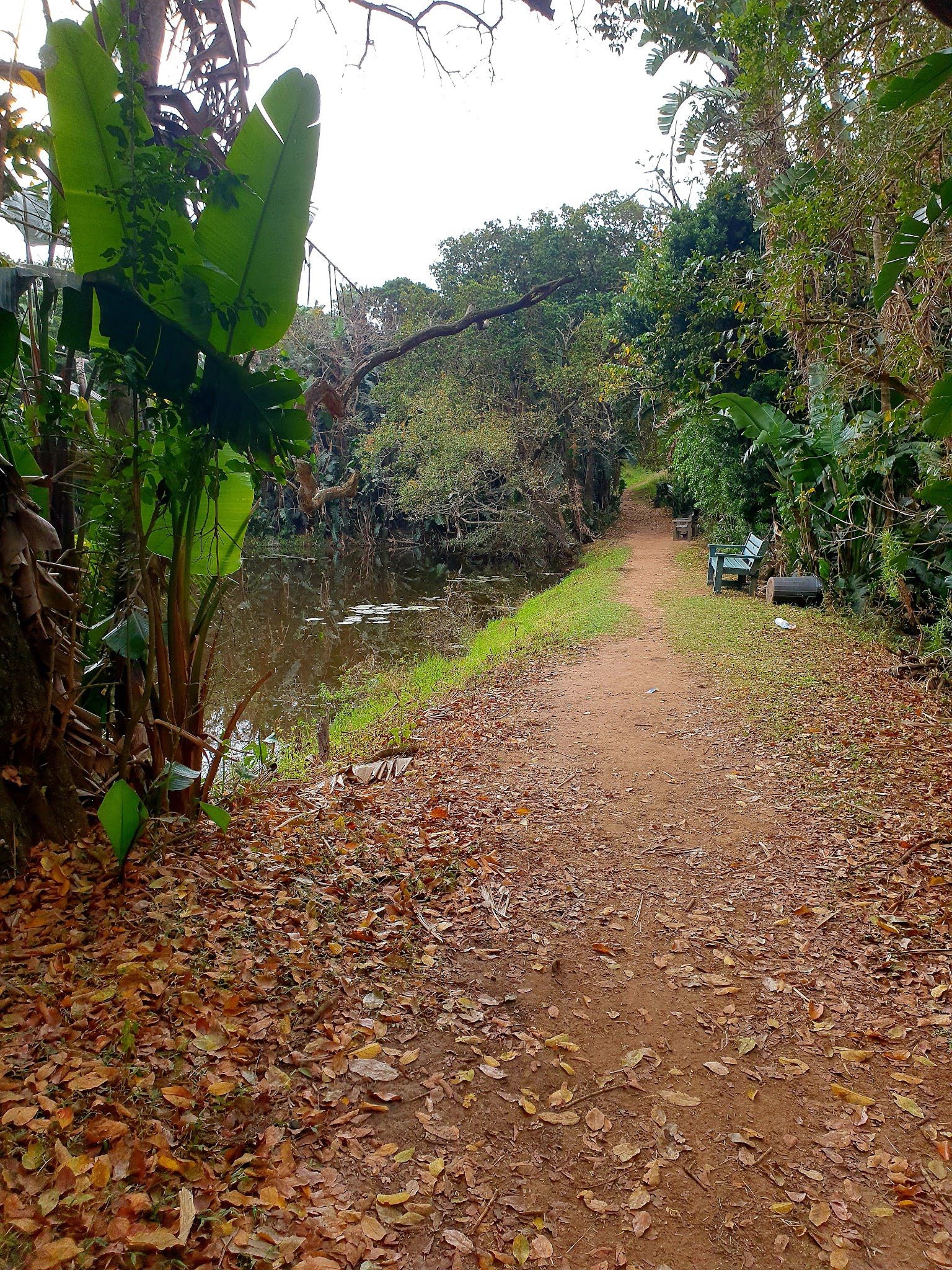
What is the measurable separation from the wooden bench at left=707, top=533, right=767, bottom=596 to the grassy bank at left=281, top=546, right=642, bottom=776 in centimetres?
202

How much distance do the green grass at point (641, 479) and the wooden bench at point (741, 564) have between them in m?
16.6

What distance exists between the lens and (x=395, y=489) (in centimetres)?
2405

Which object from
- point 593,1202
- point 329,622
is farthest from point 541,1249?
point 329,622

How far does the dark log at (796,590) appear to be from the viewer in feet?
40.0

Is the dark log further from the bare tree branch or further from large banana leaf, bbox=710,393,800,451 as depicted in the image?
the bare tree branch

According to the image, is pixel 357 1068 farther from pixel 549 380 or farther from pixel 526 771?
pixel 549 380

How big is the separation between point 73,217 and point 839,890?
4.95 metres

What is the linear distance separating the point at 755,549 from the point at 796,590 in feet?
7.67

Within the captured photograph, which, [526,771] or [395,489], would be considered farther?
[395,489]

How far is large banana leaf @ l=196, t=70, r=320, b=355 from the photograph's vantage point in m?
3.22

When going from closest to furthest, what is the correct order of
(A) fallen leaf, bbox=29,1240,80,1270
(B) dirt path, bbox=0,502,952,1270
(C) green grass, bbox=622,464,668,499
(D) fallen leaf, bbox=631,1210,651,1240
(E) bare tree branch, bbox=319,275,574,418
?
(A) fallen leaf, bbox=29,1240,80,1270
(B) dirt path, bbox=0,502,952,1270
(D) fallen leaf, bbox=631,1210,651,1240
(E) bare tree branch, bbox=319,275,574,418
(C) green grass, bbox=622,464,668,499

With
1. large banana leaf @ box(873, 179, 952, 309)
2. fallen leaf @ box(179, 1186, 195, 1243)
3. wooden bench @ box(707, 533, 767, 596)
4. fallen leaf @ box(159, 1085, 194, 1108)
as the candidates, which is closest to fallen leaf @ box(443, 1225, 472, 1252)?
fallen leaf @ box(179, 1186, 195, 1243)

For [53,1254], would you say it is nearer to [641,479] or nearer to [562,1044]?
[562,1044]

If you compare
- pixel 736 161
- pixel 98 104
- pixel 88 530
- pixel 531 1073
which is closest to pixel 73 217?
pixel 98 104
